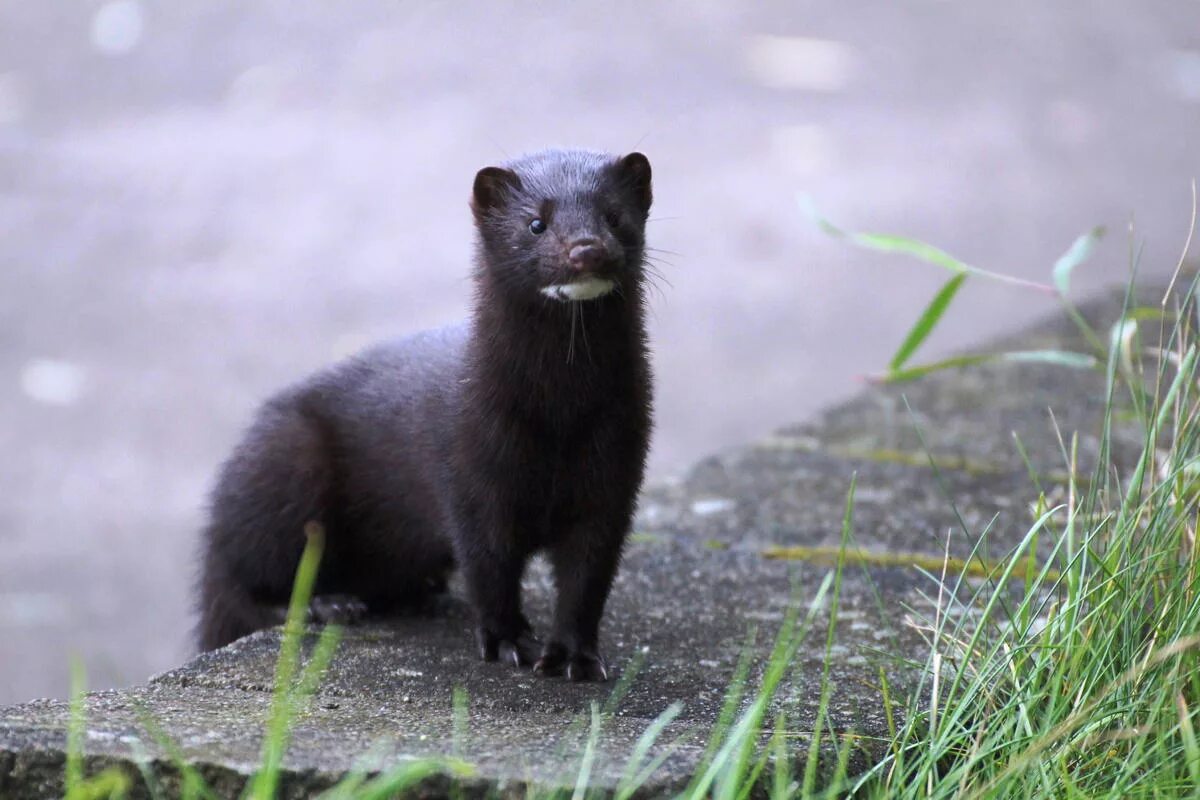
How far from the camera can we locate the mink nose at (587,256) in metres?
2.70

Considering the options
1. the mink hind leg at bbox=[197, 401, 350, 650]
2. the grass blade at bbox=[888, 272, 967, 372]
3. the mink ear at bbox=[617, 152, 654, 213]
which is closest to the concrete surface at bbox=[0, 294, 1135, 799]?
the mink hind leg at bbox=[197, 401, 350, 650]

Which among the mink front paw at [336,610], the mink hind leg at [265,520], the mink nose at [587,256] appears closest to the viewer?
the mink nose at [587,256]

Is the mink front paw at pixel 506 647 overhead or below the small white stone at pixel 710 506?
overhead

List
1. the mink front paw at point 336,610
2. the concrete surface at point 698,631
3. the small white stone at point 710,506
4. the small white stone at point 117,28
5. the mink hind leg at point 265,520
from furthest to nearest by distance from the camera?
1. the small white stone at point 117,28
2. the small white stone at point 710,506
3. the mink hind leg at point 265,520
4. the mink front paw at point 336,610
5. the concrete surface at point 698,631

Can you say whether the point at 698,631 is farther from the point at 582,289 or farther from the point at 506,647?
the point at 582,289

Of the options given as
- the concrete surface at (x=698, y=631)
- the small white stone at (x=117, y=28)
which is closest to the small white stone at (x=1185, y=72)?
the concrete surface at (x=698, y=631)

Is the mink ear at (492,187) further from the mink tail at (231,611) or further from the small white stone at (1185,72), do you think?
the small white stone at (1185,72)

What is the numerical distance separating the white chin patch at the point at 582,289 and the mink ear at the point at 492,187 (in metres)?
0.24

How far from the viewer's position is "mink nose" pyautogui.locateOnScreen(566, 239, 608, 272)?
2.70m

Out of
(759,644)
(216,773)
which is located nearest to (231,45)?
(759,644)

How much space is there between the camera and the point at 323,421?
3408mm

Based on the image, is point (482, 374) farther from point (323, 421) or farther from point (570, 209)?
point (323, 421)

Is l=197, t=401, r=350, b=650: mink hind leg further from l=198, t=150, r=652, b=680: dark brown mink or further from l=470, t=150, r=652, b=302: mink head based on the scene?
l=470, t=150, r=652, b=302: mink head

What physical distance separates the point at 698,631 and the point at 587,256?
2.73ft
